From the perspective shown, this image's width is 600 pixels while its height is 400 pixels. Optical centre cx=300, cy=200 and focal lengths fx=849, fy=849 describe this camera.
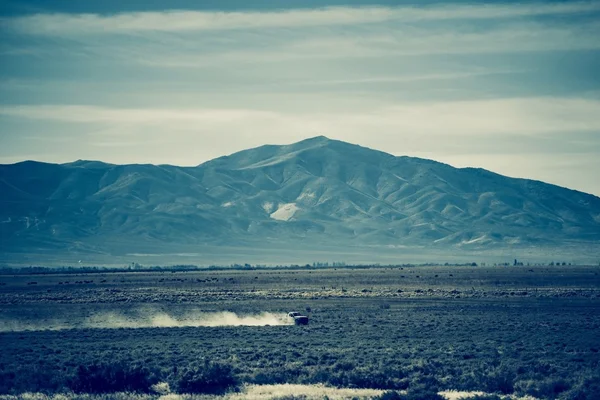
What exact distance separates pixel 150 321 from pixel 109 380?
26.1 m

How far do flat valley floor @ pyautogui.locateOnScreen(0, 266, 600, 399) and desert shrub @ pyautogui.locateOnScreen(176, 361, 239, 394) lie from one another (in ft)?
0.18

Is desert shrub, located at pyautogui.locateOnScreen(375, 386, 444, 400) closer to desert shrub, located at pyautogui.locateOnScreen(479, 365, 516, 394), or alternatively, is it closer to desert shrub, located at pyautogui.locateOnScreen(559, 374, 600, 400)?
desert shrub, located at pyautogui.locateOnScreen(479, 365, 516, 394)

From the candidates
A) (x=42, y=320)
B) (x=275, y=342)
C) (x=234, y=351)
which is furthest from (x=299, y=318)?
(x=42, y=320)

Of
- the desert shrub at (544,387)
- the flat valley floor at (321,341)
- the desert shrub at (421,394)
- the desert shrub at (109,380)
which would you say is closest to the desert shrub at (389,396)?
the desert shrub at (421,394)

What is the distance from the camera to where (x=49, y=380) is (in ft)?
97.8

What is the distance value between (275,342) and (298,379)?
9942 mm

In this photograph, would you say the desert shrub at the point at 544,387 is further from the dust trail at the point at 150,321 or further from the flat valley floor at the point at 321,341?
the dust trail at the point at 150,321

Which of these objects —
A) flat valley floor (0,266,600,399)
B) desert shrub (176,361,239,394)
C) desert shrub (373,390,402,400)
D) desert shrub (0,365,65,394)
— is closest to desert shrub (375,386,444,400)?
desert shrub (373,390,402,400)

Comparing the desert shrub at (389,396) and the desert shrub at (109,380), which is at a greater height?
the desert shrub at (389,396)

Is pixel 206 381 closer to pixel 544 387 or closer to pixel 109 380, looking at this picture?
pixel 109 380

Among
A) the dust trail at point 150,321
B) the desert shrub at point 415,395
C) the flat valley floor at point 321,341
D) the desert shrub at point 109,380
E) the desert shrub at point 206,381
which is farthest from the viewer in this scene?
the dust trail at point 150,321

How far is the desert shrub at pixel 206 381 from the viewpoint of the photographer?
28.8m

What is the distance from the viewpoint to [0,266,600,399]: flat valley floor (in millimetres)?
29484

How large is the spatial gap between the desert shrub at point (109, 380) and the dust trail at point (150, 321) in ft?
68.8
